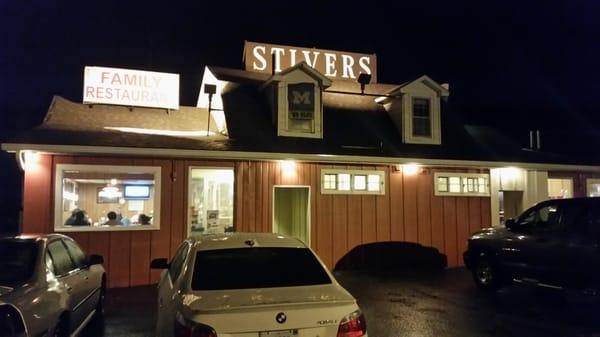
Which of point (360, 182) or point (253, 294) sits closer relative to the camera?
point (253, 294)

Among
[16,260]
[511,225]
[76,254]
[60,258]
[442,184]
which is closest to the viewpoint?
[16,260]

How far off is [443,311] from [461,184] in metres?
6.20

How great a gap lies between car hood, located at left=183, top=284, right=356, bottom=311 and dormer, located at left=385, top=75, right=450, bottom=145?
10.1 m

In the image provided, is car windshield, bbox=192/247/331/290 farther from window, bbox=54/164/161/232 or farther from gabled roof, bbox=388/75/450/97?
gabled roof, bbox=388/75/450/97

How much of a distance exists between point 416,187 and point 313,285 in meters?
9.27

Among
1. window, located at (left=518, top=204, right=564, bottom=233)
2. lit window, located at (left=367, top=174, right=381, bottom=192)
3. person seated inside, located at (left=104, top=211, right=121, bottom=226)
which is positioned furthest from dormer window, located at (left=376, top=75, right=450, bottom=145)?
person seated inside, located at (left=104, top=211, right=121, bottom=226)

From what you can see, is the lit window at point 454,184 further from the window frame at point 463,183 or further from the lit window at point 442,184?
the lit window at point 442,184

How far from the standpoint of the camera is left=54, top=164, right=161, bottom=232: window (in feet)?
33.7

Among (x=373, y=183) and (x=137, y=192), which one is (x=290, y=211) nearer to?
(x=373, y=183)

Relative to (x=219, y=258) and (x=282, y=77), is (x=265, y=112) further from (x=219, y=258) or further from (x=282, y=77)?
(x=219, y=258)

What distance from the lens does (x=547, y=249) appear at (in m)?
8.46

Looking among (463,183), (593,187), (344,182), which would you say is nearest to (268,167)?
(344,182)

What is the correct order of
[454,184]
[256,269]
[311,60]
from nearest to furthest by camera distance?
1. [256,269]
2. [454,184]
3. [311,60]

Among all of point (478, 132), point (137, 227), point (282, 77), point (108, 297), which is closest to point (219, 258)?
point (108, 297)
